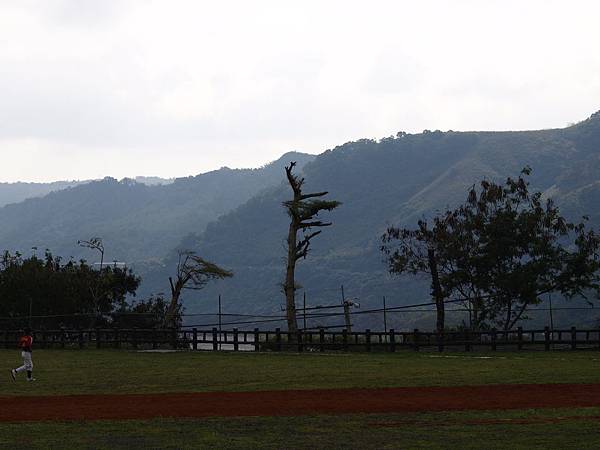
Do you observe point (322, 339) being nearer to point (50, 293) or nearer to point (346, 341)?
point (346, 341)

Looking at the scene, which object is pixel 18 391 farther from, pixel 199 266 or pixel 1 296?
pixel 1 296

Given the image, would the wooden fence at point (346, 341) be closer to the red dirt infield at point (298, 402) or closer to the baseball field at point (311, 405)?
the baseball field at point (311, 405)

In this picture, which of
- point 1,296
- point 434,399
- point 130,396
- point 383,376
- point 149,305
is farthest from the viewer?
point 149,305

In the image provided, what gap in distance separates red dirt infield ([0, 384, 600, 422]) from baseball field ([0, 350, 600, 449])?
3 centimetres

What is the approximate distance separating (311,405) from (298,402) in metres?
0.75

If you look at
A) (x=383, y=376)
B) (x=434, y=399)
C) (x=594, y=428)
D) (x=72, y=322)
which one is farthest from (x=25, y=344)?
(x=72, y=322)

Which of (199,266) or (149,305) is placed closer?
(199,266)

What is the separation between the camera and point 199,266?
63531mm

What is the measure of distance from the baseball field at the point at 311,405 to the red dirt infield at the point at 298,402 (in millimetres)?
27

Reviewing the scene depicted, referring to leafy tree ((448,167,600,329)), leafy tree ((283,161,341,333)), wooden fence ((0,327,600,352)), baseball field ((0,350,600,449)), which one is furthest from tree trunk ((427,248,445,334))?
baseball field ((0,350,600,449))

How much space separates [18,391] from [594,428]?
14969mm

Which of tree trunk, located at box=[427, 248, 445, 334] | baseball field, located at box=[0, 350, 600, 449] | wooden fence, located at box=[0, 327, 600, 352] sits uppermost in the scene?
tree trunk, located at box=[427, 248, 445, 334]

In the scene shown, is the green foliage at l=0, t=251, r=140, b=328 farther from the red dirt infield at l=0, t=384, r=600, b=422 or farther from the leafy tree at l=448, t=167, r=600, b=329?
the red dirt infield at l=0, t=384, r=600, b=422

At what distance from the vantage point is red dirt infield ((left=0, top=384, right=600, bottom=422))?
20297mm
